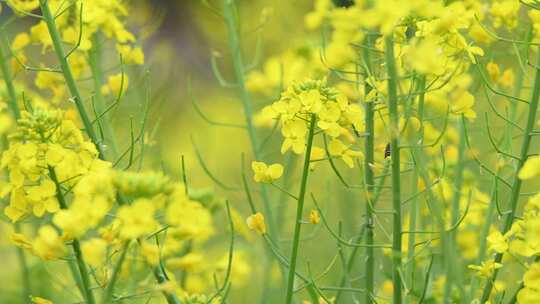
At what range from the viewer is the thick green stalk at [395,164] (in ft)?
5.27

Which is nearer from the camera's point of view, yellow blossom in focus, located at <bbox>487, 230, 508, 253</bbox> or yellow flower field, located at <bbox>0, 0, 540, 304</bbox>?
yellow flower field, located at <bbox>0, 0, 540, 304</bbox>

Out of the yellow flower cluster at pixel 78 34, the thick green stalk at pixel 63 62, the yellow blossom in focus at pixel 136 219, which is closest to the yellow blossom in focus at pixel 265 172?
the thick green stalk at pixel 63 62

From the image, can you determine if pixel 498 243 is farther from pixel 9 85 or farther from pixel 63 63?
pixel 9 85

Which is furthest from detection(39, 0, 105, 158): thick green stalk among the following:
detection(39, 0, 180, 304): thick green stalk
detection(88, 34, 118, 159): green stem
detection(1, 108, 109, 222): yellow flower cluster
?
detection(88, 34, 118, 159): green stem

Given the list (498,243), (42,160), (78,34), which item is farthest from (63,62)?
(498,243)

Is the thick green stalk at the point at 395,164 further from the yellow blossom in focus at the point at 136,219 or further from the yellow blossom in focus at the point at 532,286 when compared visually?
the yellow blossom in focus at the point at 136,219

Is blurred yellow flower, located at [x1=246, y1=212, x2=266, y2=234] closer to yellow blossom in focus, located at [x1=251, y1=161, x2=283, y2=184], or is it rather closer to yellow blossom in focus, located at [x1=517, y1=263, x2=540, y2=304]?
yellow blossom in focus, located at [x1=251, y1=161, x2=283, y2=184]

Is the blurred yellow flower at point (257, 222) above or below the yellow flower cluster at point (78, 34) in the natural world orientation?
below

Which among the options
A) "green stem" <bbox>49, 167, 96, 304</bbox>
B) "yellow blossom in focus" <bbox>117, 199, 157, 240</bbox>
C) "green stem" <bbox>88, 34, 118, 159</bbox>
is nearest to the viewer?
"yellow blossom in focus" <bbox>117, 199, 157, 240</bbox>

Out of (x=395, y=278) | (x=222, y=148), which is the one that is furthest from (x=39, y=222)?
(x=222, y=148)

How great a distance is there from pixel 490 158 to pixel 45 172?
7.43 ft

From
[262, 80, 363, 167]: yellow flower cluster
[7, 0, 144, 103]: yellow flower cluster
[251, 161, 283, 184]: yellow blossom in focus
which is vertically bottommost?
[251, 161, 283, 184]: yellow blossom in focus

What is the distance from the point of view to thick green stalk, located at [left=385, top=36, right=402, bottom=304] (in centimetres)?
161

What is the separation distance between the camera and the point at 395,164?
1.76 meters
